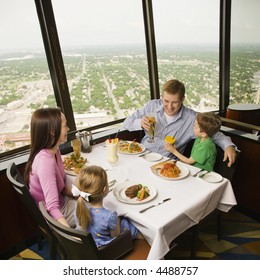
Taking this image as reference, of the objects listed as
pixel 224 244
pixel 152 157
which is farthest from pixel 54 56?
pixel 224 244

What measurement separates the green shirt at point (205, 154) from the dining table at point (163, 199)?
0.15 metres

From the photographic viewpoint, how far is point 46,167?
1.56 meters

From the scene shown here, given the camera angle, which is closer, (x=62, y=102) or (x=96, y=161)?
(x=96, y=161)

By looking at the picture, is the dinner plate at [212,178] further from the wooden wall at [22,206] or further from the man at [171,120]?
the wooden wall at [22,206]

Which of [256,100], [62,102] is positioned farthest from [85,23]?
[256,100]

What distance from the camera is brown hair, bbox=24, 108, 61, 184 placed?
1.63m

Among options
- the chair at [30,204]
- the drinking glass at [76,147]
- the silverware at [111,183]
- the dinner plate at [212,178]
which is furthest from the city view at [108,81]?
the dinner plate at [212,178]

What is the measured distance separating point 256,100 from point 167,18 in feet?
5.71

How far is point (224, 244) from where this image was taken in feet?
7.09

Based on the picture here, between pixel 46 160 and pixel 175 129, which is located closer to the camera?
pixel 46 160

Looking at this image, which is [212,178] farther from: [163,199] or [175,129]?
[175,129]

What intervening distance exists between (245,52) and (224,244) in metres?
2.68

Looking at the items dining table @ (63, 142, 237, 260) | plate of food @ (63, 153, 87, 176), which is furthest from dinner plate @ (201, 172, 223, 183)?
plate of food @ (63, 153, 87, 176)
